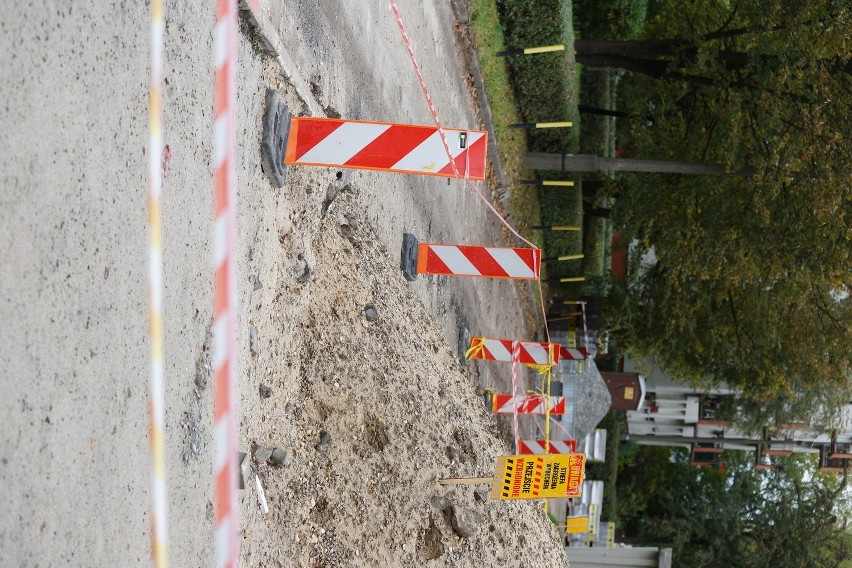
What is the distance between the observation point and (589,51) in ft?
62.3

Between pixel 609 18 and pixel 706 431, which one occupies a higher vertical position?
pixel 609 18

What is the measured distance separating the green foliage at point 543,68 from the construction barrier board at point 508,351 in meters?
6.04

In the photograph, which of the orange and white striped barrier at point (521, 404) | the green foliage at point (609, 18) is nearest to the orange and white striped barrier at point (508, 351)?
the orange and white striped barrier at point (521, 404)

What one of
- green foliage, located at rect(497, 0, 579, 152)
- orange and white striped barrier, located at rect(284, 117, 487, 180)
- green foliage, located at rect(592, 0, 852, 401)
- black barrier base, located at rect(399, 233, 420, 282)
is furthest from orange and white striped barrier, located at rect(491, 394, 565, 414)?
orange and white striped barrier, located at rect(284, 117, 487, 180)

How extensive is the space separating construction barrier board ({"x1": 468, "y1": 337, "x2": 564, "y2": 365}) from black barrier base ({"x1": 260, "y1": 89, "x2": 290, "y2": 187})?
21.1 feet

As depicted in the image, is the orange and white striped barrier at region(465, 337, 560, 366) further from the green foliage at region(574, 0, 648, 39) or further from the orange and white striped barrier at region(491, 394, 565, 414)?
the green foliage at region(574, 0, 648, 39)

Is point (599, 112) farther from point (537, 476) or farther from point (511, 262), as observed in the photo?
point (537, 476)

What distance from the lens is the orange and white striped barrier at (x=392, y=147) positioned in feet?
21.3

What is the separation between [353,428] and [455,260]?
309 centimetres

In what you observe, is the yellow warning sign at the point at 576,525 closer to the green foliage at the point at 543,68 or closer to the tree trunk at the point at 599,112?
the green foliage at the point at 543,68

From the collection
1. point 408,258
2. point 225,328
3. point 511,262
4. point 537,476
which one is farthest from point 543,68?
point 225,328

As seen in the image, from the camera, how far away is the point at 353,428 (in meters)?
7.41

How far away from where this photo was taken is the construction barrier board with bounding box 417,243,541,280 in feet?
31.2

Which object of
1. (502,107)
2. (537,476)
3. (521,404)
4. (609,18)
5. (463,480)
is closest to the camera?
(463,480)
